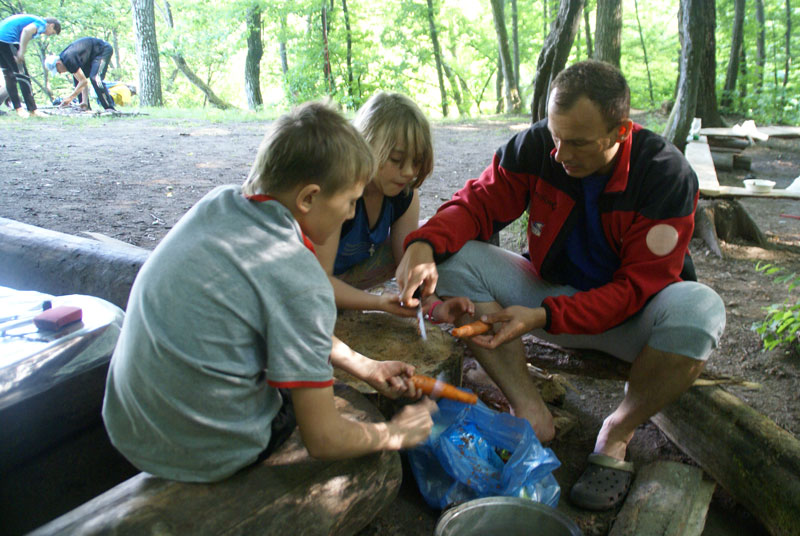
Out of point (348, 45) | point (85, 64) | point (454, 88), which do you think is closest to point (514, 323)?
point (85, 64)

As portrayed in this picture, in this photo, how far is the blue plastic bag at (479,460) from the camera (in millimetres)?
1850

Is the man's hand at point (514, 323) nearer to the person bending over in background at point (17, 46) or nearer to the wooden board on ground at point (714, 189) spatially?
the wooden board on ground at point (714, 189)

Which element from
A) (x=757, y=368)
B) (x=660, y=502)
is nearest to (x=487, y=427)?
(x=660, y=502)

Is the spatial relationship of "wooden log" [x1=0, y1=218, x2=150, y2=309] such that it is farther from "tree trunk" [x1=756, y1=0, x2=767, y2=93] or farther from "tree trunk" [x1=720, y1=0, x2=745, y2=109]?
"tree trunk" [x1=756, y1=0, x2=767, y2=93]

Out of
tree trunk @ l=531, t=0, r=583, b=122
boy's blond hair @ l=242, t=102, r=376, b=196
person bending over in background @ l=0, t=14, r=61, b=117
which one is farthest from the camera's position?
person bending over in background @ l=0, t=14, r=61, b=117

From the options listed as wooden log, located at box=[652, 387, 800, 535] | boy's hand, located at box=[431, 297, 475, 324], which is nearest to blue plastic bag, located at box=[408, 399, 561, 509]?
boy's hand, located at box=[431, 297, 475, 324]

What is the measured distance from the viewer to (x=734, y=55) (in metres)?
12.4

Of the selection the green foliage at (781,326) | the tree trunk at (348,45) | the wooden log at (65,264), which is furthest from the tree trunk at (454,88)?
the wooden log at (65,264)

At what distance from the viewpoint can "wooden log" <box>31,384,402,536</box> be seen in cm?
127

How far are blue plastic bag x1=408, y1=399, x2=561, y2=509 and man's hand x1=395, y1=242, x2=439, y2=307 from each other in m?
0.44

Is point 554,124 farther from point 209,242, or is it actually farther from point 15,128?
point 15,128

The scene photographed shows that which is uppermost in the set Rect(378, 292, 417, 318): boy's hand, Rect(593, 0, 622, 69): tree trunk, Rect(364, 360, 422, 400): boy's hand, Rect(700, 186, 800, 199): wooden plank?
Rect(593, 0, 622, 69): tree trunk

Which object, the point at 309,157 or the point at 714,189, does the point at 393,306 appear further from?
the point at 714,189

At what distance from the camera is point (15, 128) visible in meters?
8.42
